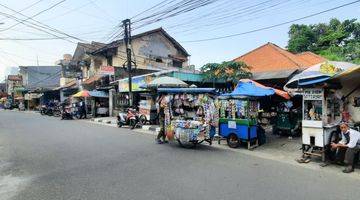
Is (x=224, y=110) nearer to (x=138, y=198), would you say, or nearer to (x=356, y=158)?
(x=356, y=158)

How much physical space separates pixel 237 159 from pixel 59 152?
5791 mm

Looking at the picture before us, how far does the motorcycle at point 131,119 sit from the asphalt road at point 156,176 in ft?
23.6

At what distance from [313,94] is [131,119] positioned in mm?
11269

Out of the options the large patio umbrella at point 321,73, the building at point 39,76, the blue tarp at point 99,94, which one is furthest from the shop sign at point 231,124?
the building at point 39,76

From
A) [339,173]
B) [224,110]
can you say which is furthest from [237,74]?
[339,173]

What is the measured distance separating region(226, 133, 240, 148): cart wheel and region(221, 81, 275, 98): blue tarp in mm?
1506

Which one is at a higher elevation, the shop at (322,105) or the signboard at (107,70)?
the signboard at (107,70)

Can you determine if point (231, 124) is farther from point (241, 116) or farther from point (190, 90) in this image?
point (190, 90)

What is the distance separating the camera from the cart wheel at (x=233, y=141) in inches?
447

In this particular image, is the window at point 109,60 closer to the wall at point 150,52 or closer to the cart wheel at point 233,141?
the wall at point 150,52

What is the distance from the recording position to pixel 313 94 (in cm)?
931

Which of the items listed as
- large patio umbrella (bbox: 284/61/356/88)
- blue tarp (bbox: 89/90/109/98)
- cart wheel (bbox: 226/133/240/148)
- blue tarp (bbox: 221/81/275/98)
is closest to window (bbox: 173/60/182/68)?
blue tarp (bbox: 89/90/109/98)

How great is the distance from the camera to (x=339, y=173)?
767cm

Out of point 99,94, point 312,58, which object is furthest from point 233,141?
point 99,94
